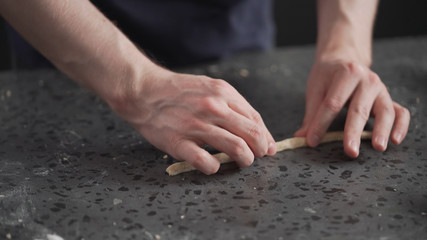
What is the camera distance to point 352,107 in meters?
1.09

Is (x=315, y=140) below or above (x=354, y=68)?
below

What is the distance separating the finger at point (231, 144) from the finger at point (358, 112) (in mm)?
209

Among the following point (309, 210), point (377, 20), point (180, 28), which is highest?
point (180, 28)

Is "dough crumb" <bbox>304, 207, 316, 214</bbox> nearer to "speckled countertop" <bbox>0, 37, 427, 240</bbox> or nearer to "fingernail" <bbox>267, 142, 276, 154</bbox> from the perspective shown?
"speckled countertop" <bbox>0, 37, 427, 240</bbox>

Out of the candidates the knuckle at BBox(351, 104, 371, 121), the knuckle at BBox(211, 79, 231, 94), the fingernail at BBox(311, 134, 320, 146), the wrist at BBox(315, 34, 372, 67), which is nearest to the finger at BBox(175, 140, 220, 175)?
the knuckle at BBox(211, 79, 231, 94)

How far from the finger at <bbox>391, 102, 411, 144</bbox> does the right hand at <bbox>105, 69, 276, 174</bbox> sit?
0.86 ft

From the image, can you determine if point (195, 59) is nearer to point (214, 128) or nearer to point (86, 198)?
point (214, 128)

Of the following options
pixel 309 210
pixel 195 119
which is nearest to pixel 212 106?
pixel 195 119

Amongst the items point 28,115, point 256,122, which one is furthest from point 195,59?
point 256,122

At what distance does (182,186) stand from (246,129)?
154 mm

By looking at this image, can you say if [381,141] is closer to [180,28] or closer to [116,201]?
[116,201]

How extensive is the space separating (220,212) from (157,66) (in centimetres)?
35

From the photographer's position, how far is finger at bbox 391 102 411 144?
3.43 feet

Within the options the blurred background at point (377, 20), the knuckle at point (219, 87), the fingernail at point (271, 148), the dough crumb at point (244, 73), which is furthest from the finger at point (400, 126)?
the blurred background at point (377, 20)
